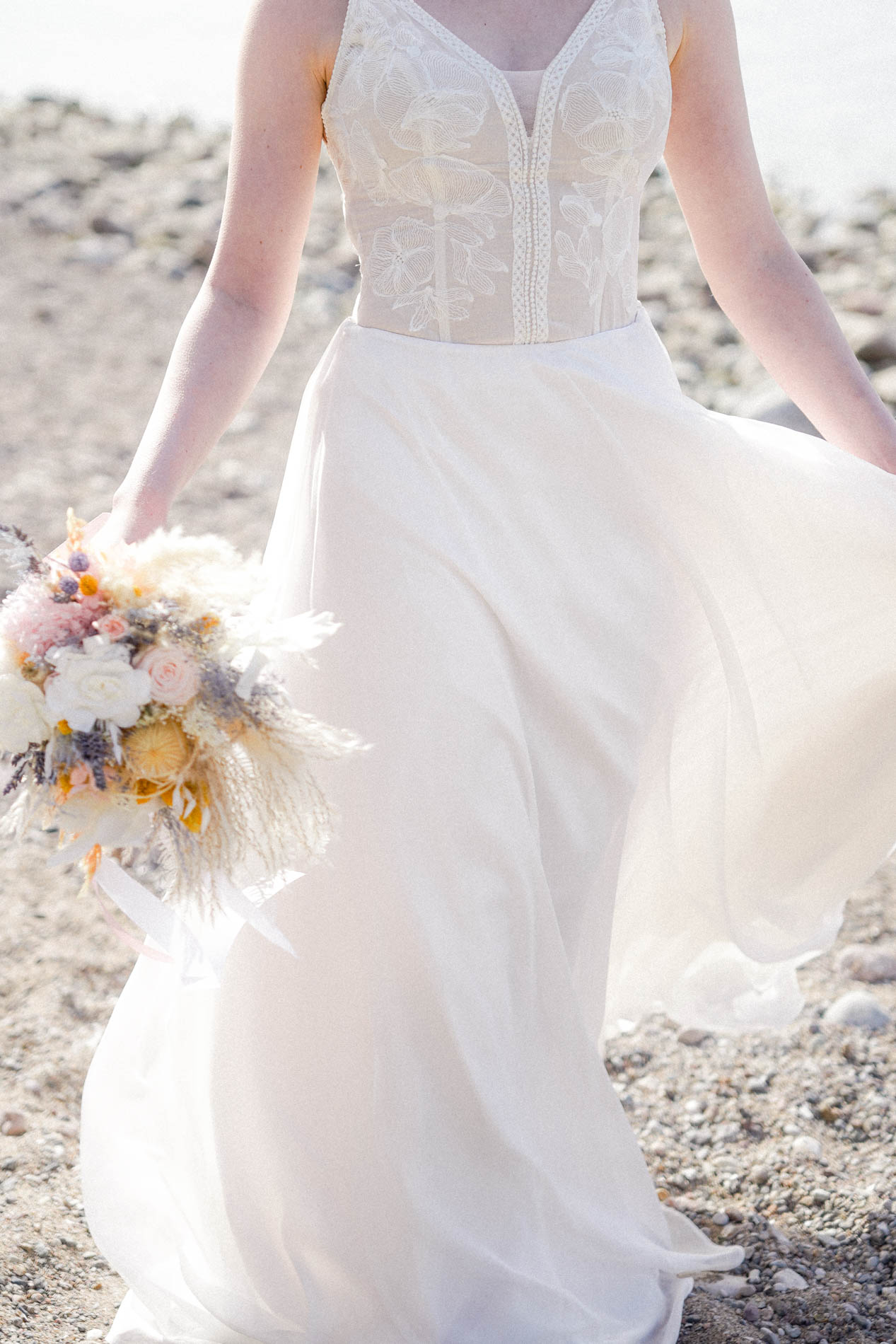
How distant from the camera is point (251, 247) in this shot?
209 centimetres

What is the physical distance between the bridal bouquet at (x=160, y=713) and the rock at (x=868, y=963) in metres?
2.25

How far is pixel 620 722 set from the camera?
2160 millimetres

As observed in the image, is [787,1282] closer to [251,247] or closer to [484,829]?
[484,829]

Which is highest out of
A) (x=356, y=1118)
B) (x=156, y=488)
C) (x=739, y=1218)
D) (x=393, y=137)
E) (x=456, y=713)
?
(x=393, y=137)

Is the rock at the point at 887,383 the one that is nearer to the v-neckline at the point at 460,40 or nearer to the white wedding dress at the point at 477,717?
the white wedding dress at the point at 477,717

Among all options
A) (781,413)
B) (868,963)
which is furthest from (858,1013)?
(781,413)

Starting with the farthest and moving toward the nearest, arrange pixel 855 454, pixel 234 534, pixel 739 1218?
1. pixel 234 534
2. pixel 739 1218
3. pixel 855 454

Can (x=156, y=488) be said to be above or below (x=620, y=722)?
above

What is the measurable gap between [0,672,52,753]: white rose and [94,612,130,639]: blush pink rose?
10 cm

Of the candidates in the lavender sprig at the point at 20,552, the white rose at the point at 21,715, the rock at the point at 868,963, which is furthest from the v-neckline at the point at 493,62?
the rock at the point at 868,963

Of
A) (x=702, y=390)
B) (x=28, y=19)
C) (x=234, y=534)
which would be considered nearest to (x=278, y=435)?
(x=234, y=534)

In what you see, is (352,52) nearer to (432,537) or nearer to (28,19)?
(432,537)

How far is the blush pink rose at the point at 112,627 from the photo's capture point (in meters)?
1.51

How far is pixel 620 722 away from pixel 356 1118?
2.41ft
